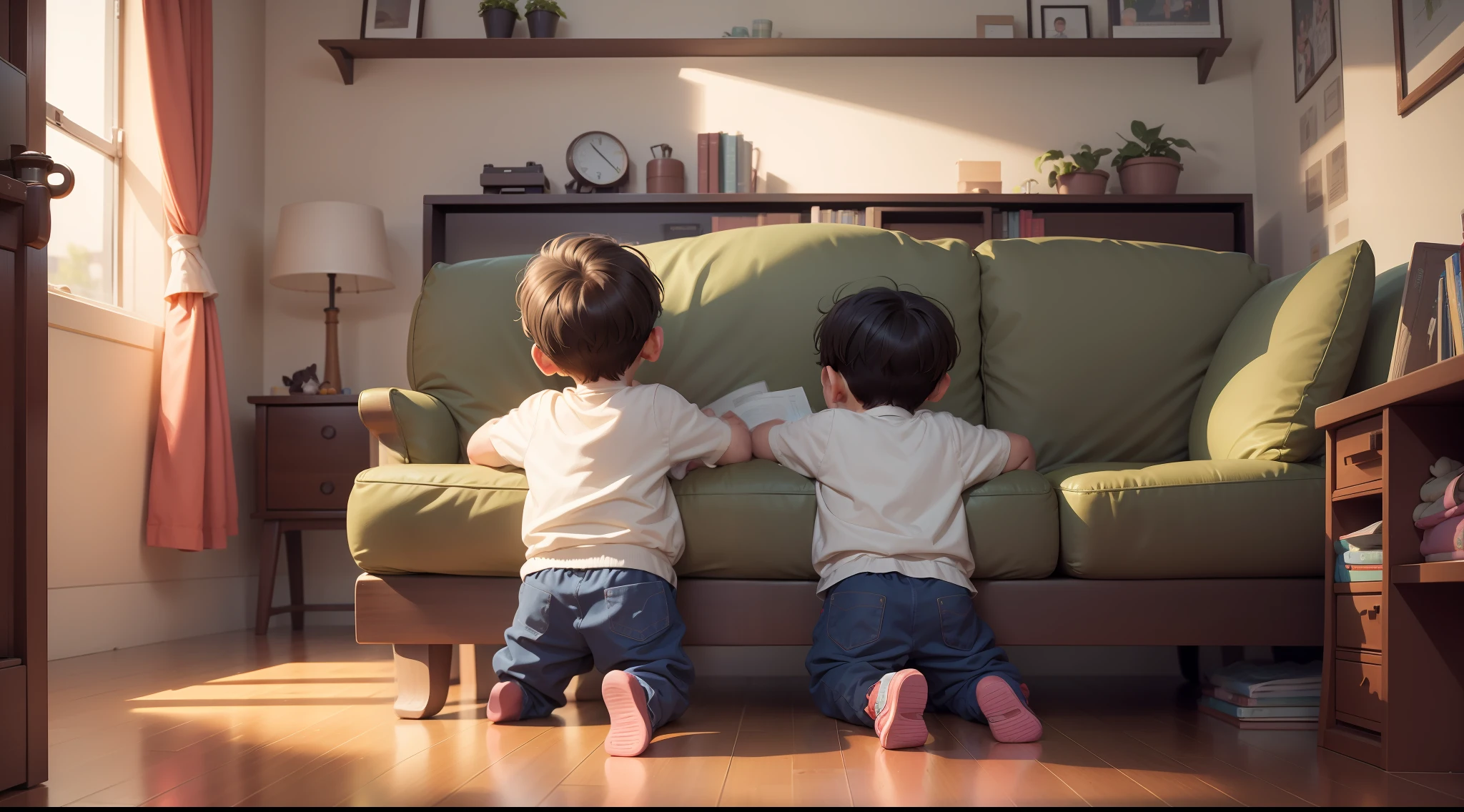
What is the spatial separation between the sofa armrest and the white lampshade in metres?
1.84

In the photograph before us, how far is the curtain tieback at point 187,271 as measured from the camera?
10.5 ft

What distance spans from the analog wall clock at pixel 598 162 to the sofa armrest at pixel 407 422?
6.87ft

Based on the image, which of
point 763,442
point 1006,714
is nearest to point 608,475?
point 763,442

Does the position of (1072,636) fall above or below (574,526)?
below

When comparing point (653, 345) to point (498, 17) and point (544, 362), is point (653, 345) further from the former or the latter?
point (498, 17)

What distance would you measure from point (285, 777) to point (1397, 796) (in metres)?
1.33

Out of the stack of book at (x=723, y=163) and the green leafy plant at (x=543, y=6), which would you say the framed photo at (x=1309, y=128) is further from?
the green leafy plant at (x=543, y=6)

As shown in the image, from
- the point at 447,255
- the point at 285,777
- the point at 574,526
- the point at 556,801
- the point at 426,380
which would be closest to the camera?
the point at 556,801

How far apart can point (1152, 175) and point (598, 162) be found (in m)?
2.02

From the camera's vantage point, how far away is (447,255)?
386cm

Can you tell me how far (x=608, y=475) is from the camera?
163cm

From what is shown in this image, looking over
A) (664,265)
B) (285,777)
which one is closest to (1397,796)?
(285,777)

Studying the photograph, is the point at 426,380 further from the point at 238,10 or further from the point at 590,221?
the point at 238,10

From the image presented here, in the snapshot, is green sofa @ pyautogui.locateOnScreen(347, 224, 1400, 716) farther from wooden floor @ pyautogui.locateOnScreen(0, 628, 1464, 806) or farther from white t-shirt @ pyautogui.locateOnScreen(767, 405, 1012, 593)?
wooden floor @ pyautogui.locateOnScreen(0, 628, 1464, 806)
